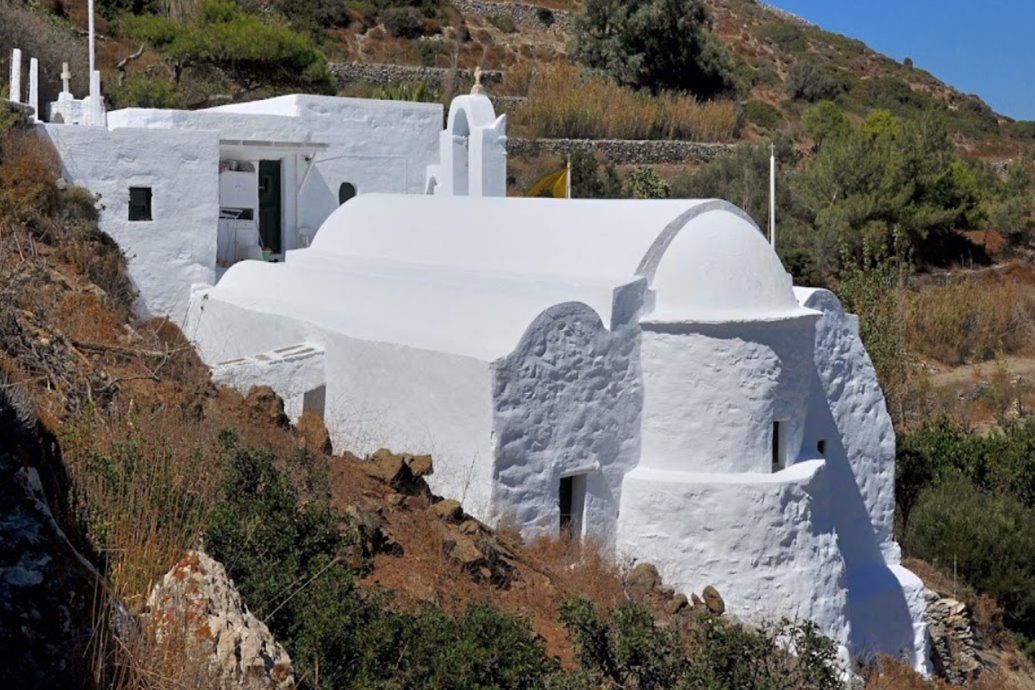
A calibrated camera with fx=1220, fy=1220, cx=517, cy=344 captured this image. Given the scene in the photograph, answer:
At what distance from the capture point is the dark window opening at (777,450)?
12727mm

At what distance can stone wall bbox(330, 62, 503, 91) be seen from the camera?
42.2 meters

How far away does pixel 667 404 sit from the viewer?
1255 cm

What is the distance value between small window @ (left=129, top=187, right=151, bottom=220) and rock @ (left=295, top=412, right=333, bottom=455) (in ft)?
17.3

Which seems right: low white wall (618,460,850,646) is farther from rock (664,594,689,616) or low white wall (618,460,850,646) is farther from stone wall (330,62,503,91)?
stone wall (330,62,503,91)

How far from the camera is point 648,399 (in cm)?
1267

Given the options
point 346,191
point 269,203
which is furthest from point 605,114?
point 269,203

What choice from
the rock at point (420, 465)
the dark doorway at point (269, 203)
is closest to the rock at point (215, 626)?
the rock at point (420, 465)

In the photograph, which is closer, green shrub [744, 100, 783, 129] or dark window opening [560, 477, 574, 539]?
dark window opening [560, 477, 574, 539]

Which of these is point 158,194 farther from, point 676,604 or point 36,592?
point 36,592

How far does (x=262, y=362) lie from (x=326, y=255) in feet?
9.59

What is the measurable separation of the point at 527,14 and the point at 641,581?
47.0 m

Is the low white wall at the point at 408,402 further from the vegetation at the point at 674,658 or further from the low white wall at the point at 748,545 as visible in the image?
the vegetation at the point at 674,658

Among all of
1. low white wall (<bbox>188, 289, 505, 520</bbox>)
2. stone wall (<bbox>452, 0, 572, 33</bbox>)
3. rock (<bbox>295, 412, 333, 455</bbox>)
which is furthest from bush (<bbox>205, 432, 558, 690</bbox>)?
stone wall (<bbox>452, 0, 572, 33</bbox>)

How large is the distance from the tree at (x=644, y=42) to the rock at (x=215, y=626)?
131 ft
